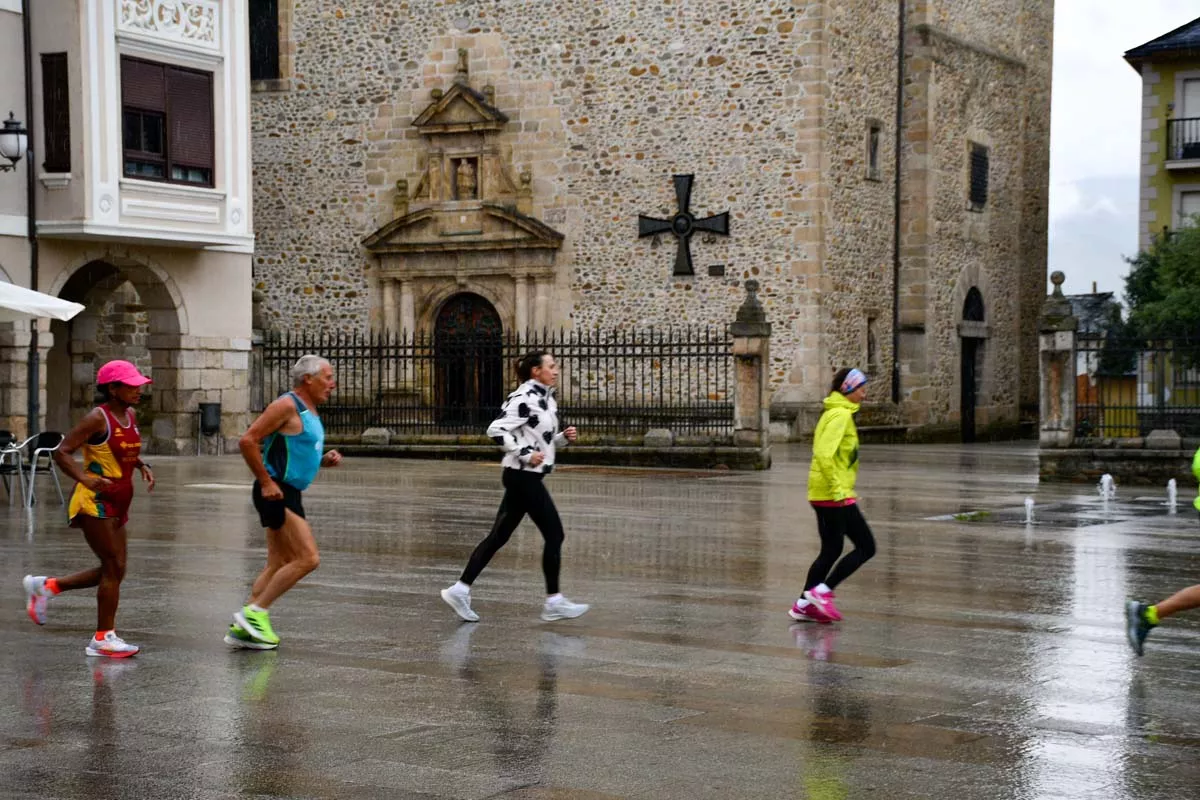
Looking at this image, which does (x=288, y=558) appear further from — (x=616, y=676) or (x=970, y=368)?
(x=970, y=368)

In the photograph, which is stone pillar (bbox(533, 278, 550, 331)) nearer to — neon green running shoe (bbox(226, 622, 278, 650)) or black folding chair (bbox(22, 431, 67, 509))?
black folding chair (bbox(22, 431, 67, 509))

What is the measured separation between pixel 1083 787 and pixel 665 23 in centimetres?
2848

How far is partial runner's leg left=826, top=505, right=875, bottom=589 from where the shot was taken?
34.0 feet

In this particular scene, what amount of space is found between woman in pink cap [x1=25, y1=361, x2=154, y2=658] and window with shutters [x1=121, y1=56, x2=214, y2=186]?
17911mm

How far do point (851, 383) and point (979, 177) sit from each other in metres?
29.0

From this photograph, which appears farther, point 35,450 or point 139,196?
point 139,196

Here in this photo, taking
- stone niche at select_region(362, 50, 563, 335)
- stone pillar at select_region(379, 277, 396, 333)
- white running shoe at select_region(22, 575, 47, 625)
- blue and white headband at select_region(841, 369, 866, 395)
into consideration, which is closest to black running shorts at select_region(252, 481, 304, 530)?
white running shoe at select_region(22, 575, 47, 625)

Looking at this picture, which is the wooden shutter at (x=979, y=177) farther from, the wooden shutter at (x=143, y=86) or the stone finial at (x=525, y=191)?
the wooden shutter at (x=143, y=86)

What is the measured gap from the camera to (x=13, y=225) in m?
25.1

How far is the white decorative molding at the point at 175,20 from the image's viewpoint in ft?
85.0

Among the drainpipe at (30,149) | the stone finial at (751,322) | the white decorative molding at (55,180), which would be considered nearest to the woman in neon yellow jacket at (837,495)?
the stone finial at (751,322)

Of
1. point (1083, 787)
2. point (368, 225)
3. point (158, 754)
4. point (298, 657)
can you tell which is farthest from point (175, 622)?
point (368, 225)

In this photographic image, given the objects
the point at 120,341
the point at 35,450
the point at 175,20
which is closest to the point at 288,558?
the point at 35,450

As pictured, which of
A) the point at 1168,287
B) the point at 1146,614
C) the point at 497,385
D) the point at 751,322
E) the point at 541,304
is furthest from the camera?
the point at 1168,287
